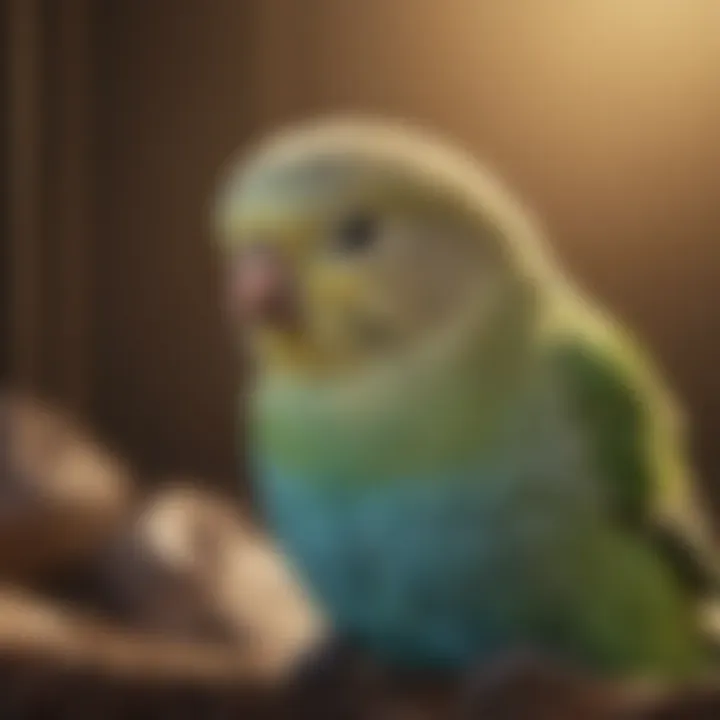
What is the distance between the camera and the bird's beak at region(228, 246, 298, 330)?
17.3 inches

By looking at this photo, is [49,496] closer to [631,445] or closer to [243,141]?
[243,141]

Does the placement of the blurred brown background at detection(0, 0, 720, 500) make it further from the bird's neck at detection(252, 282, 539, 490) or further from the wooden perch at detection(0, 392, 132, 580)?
the bird's neck at detection(252, 282, 539, 490)

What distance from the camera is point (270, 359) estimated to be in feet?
1.54

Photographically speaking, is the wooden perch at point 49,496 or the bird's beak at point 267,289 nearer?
the bird's beak at point 267,289

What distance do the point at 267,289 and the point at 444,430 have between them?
0.27ft

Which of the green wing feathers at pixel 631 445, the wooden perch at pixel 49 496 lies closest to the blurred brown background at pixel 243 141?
the wooden perch at pixel 49 496

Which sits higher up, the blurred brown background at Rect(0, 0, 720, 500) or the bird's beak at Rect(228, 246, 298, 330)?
the blurred brown background at Rect(0, 0, 720, 500)

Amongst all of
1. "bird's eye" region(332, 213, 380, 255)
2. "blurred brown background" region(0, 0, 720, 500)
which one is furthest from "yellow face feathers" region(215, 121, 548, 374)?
"blurred brown background" region(0, 0, 720, 500)

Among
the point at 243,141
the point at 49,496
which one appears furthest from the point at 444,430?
the point at 243,141

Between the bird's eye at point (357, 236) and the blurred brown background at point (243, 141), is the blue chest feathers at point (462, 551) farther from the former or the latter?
the blurred brown background at point (243, 141)

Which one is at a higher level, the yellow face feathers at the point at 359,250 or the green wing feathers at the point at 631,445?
the yellow face feathers at the point at 359,250

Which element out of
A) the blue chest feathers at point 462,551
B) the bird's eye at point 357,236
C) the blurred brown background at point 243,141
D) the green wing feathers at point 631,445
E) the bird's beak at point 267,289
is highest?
the blurred brown background at point 243,141

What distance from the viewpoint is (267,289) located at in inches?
17.3

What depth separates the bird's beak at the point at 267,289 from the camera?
44cm
